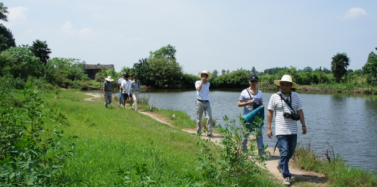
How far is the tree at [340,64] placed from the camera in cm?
6544

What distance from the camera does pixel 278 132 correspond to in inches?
189

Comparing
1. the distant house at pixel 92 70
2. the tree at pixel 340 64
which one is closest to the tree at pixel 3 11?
the distant house at pixel 92 70

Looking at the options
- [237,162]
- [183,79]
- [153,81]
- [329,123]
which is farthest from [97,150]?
[183,79]

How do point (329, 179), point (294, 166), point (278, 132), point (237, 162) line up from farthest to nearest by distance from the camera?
1. point (294, 166)
2. point (329, 179)
3. point (278, 132)
4. point (237, 162)

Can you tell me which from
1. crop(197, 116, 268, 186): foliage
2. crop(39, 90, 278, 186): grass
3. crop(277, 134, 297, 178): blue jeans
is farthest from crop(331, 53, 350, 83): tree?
crop(197, 116, 268, 186): foliage

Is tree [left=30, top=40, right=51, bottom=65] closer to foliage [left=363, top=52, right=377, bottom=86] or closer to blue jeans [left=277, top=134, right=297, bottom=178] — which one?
blue jeans [left=277, top=134, right=297, bottom=178]

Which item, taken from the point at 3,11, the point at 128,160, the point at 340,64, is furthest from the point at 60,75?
the point at 340,64

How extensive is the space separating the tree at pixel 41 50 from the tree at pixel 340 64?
218 feet

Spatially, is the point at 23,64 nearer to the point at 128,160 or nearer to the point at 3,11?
the point at 3,11

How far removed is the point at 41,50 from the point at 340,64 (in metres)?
68.3

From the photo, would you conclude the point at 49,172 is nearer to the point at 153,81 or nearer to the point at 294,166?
the point at 294,166

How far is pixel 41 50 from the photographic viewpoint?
53562mm

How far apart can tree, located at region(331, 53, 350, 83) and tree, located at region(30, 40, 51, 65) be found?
66314 mm

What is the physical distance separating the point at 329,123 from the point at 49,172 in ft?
50.7
